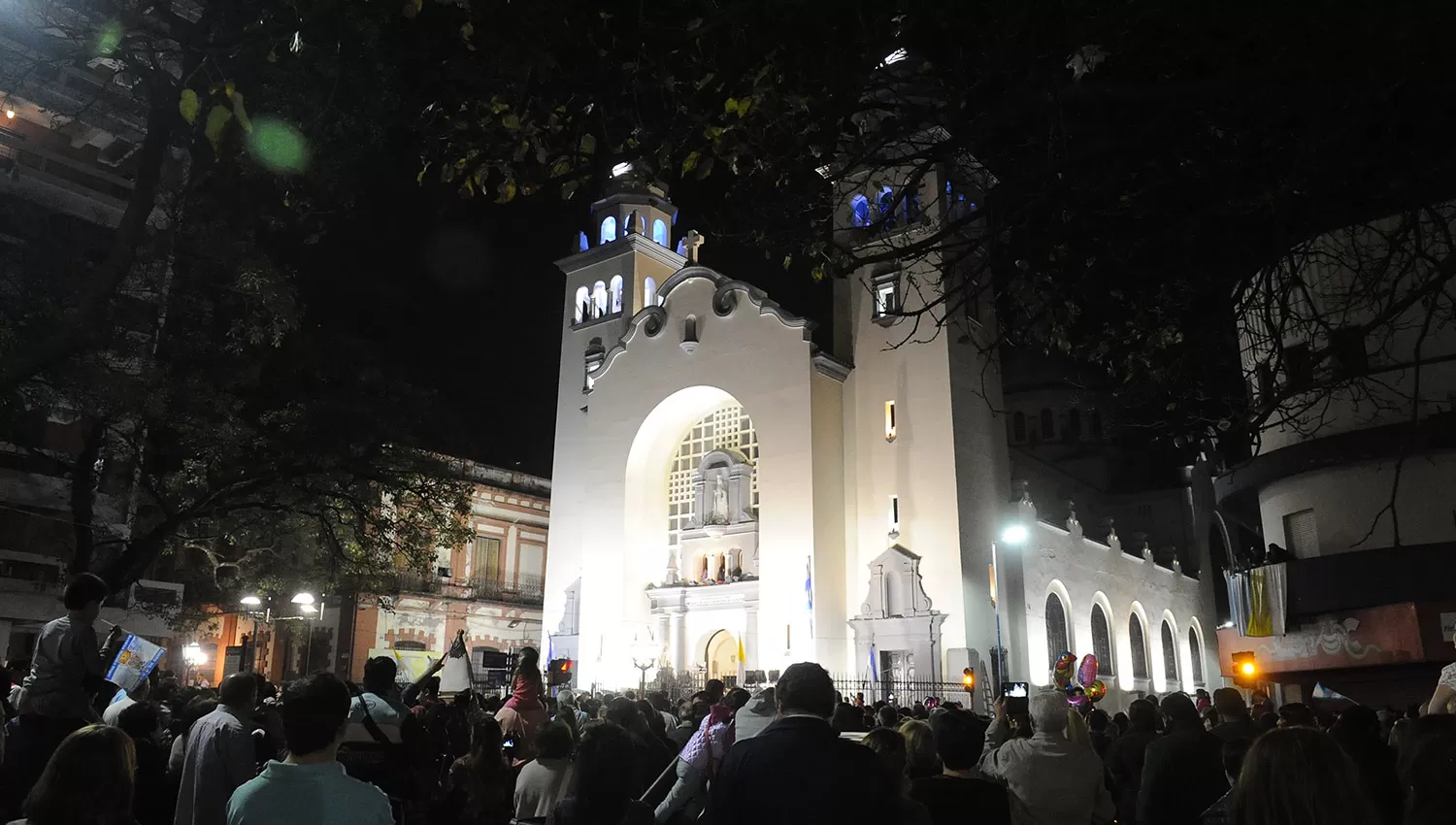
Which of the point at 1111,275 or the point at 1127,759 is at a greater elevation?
the point at 1111,275

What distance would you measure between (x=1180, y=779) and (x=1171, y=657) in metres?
39.2

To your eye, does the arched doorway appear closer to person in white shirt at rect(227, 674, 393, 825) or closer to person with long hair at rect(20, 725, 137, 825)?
person in white shirt at rect(227, 674, 393, 825)

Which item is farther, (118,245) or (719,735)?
(118,245)

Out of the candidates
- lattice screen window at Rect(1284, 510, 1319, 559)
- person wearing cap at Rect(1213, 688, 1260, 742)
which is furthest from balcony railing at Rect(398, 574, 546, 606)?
person wearing cap at Rect(1213, 688, 1260, 742)

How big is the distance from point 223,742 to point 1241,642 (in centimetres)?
2255

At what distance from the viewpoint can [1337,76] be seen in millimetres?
4992

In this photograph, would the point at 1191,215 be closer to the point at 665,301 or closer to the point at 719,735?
the point at 719,735

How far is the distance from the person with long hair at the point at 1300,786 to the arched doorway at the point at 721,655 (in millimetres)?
29456

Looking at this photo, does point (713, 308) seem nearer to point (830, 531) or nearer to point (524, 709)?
point (830, 531)

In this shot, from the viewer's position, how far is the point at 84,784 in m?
3.04

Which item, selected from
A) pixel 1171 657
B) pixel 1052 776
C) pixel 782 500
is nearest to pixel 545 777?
pixel 1052 776

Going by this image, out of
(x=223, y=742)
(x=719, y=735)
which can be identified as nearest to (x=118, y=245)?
(x=223, y=742)

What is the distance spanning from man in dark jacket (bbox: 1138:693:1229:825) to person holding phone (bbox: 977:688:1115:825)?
0.24m

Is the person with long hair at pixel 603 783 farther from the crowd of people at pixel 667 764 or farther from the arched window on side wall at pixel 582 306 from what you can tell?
the arched window on side wall at pixel 582 306
